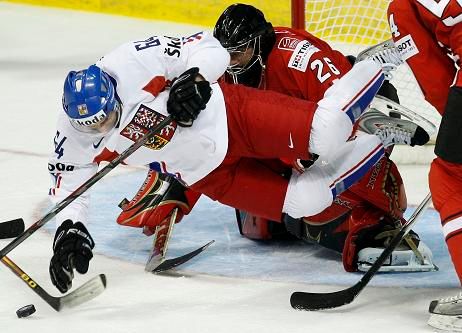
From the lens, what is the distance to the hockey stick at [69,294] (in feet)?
11.7

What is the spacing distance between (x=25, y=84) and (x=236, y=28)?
8.87 feet

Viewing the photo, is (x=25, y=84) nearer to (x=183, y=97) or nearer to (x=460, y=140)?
(x=183, y=97)

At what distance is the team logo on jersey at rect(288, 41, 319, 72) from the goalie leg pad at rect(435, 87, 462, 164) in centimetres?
78

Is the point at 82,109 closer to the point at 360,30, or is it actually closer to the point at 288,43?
the point at 288,43

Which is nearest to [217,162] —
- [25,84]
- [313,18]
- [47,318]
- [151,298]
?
[151,298]

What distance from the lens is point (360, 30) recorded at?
5566 mm

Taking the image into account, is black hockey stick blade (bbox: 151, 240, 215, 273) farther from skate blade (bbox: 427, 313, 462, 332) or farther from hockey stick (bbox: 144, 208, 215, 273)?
skate blade (bbox: 427, 313, 462, 332)

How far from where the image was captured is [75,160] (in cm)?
374

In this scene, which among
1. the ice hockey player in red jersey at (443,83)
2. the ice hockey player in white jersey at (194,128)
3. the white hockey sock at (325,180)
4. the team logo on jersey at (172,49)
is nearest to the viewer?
the ice hockey player in red jersey at (443,83)

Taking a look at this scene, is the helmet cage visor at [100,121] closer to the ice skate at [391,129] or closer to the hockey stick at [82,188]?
the hockey stick at [82,188]

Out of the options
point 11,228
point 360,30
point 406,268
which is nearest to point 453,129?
point 406,268

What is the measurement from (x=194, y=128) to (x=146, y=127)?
0.14 meters

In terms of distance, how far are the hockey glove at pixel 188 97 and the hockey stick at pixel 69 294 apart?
514 mm

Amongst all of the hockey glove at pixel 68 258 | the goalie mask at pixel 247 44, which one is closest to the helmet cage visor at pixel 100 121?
the hockey glove at pixel 68 258
